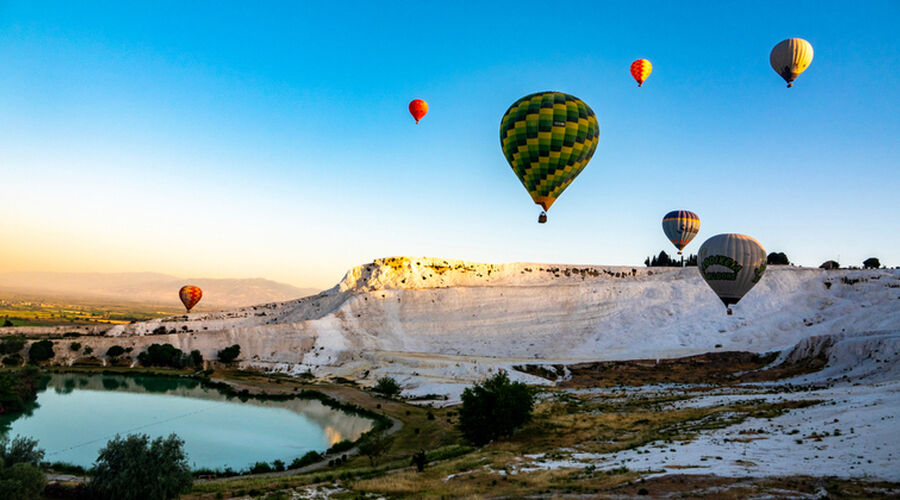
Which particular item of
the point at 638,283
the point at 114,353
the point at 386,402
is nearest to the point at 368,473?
the point at 386,402

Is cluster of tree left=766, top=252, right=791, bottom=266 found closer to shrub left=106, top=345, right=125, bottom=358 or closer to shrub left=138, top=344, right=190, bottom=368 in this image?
shrub left=138, top=344, right=190, bottom=368

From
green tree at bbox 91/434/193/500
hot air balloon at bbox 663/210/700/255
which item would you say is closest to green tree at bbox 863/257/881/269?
hot air balloon at bbox 663/210/700/255

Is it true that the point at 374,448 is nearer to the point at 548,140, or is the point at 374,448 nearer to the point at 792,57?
the point at 548,140

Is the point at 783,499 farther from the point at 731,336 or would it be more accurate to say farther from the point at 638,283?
the point at 638,283

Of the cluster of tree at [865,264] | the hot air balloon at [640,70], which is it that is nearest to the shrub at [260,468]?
the hot air balloon at [640,70]

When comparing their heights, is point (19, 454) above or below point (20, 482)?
above

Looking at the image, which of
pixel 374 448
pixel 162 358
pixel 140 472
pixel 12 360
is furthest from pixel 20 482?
pixel 12 360

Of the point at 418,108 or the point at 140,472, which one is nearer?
the point at 140,472
